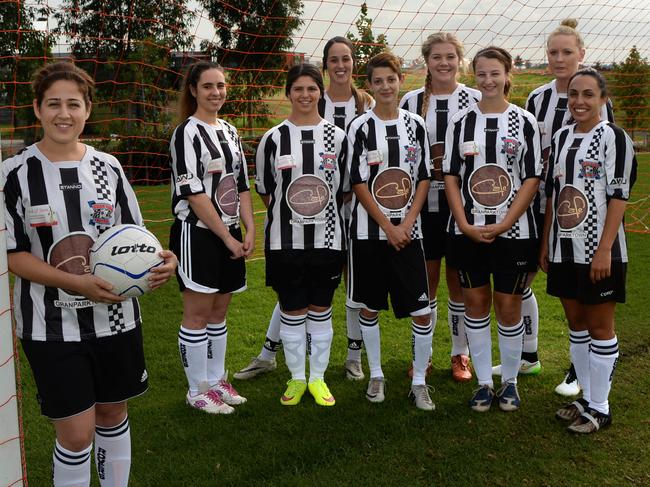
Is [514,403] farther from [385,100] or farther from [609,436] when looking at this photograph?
[385,100]

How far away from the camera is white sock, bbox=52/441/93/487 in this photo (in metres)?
2.36

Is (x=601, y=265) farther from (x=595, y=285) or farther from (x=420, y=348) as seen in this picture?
(x=420, y=348)

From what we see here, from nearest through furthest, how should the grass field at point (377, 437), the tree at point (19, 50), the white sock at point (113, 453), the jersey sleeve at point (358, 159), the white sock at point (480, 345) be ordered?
the white sock at point (113, 453) → the grass field at point (377, 437) → the jersey sleeve at point (358, 159) → the white sock at point (480, 345) → the tree at point (19, 50)

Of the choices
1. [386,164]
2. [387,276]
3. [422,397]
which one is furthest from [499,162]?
[422,397]

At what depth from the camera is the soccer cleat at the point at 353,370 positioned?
167 inches

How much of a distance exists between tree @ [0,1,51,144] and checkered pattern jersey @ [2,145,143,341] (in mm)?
4877

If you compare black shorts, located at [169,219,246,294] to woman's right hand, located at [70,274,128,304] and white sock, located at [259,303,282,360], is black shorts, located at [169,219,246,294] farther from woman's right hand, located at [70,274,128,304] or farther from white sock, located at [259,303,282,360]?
woman's right hand, located at [70,274,128,304]

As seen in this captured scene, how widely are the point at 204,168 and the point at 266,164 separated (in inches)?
14.0

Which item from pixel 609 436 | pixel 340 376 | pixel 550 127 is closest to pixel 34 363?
pixel 340 376

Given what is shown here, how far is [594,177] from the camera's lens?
327 centimetres

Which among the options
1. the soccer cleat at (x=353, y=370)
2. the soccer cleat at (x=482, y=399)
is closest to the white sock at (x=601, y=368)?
the soccer cleat at (x=482, y=399)

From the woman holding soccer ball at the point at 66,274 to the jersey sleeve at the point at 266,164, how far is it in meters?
1.37

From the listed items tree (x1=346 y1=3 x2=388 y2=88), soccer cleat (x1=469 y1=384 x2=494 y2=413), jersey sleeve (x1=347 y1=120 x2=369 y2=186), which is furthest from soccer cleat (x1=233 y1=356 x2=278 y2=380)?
tree (x1=346 y1=3 x2=388 y2=88)

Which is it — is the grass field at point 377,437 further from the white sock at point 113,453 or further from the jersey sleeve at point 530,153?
the jersey sleeve at point 530,153
